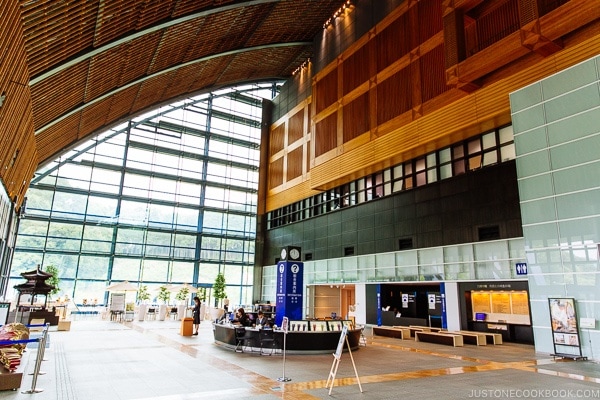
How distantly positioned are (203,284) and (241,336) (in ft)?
73.4

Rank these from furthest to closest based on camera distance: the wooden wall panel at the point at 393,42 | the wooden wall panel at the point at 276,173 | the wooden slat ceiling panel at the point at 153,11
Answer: the wooden wall panel at the point at 276,173
the wooden wall panel at the point at 393,42
the wooden slat ceiling panel at the point at 153,11

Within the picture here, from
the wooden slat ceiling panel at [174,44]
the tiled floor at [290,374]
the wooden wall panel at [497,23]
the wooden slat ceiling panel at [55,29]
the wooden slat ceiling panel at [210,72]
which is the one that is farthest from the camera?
the wooden slat ceiling panel at [210,72]

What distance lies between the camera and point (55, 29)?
10.6m

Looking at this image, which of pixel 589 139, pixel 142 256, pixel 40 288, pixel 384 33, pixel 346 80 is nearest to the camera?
pixel 589 139

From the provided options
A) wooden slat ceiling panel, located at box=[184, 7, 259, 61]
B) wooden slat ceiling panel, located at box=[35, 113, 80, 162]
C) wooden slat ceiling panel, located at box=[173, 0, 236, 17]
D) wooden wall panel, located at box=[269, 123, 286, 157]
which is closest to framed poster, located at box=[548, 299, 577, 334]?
wooden slat ceiling panel, located at box=[173, 0, 236, 17]

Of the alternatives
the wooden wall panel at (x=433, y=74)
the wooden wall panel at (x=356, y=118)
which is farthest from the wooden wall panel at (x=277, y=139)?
the wooden wall panel at (x=433, y=74)

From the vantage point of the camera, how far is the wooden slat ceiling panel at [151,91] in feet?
73.3

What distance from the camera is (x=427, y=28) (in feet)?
61.3

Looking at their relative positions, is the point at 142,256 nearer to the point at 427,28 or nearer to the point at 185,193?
the point at 185,193

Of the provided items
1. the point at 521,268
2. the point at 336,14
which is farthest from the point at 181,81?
the point at 521,268

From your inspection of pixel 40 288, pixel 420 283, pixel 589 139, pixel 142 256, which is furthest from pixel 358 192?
pixel 142 256

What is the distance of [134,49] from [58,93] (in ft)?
11.9

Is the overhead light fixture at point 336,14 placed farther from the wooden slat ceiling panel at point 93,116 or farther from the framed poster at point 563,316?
the framed poster at point 563,316

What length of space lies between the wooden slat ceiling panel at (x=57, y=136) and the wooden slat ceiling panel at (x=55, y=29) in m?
5.93
